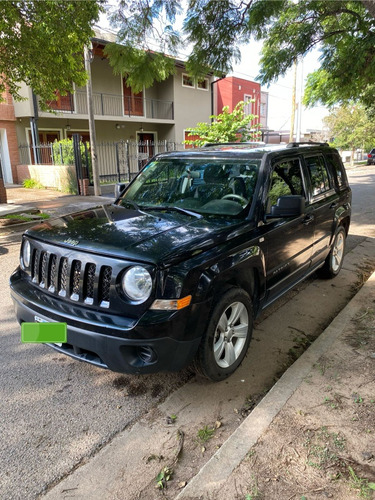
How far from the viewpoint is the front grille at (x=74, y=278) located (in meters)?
2.52

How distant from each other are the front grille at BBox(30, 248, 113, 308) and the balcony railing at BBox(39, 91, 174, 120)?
584 inches

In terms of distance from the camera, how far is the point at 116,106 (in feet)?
66.1

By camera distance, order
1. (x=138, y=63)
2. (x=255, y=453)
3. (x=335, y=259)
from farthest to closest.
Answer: (x=138, y=63)
(x=335, y=259)
(x=255, y=453)

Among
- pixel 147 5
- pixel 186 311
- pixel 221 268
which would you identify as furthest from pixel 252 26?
pixel 186 311

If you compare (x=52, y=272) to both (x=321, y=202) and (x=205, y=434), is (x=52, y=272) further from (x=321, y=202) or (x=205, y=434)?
(x=321, y=202)

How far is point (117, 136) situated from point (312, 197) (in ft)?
61.2

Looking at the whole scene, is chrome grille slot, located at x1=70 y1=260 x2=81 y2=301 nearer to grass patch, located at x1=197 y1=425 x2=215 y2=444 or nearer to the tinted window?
grass patch, located at x1=197 y1=425 x2=215 y2=444

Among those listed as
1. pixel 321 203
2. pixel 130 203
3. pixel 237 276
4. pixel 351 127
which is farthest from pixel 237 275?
pixel 351 127

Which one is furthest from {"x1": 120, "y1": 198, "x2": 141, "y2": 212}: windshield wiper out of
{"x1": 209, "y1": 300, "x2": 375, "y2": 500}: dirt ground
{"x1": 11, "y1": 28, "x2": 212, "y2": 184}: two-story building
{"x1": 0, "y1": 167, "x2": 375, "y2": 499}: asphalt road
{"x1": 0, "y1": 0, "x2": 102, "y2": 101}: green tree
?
{"x1": 11, "y1": 28, "x2": 212, "y2": 184}: two-story building

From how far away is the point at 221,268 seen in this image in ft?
8.87

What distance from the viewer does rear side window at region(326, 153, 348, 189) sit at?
5.09m

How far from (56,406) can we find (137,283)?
1.18 meters

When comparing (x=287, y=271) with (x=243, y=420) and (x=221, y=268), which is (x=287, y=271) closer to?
(x=221, y=268)

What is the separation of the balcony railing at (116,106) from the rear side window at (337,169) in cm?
1367
